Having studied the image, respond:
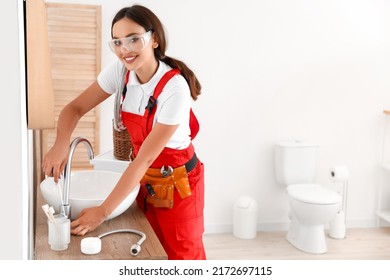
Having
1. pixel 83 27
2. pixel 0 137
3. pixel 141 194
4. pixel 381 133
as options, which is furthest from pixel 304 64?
pixel 0 137

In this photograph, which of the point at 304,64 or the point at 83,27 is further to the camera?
the point at 304,64

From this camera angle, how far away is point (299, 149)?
11.3 ft

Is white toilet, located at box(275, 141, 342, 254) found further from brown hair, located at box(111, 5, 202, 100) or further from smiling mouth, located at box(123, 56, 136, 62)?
smiling mouth, located at box(123, 56, 136, 62)

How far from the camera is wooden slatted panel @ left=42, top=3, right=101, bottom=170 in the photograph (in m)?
3.08

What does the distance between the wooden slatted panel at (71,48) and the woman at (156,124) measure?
129 centimetres

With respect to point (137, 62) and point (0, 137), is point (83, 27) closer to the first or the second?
point (137, 62)

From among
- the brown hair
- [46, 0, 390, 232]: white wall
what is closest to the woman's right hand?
the brown hair

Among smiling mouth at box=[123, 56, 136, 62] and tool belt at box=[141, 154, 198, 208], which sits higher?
smiling mouth at box=[123, 56, 136, 62]

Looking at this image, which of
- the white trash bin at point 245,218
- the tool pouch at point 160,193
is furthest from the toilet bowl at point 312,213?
the tool pouch at point 160,193

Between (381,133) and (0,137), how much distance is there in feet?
10.6

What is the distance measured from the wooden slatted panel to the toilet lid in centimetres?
131

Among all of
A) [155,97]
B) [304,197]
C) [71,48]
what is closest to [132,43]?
[155,97]

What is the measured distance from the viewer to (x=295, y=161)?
3.46m

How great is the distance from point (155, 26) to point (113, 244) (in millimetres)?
700
